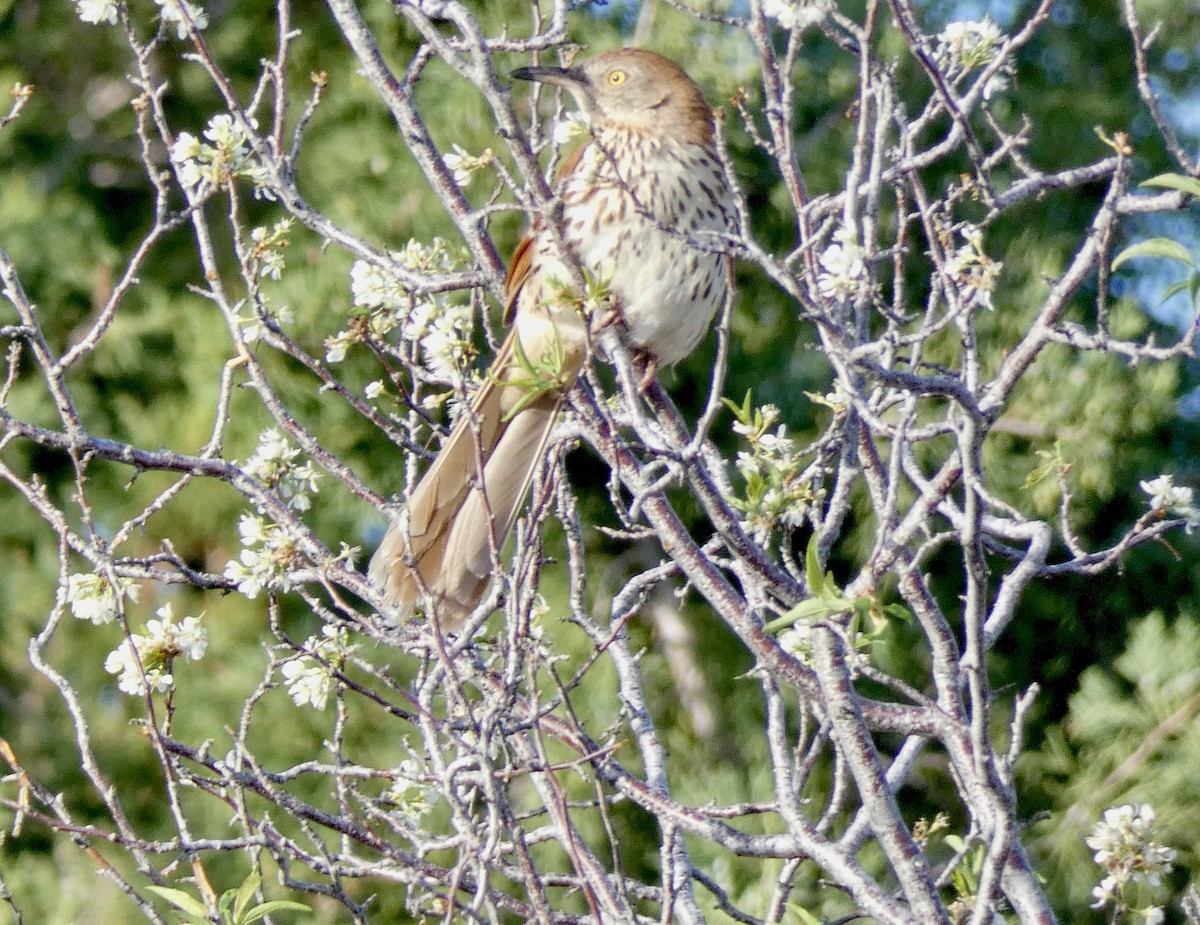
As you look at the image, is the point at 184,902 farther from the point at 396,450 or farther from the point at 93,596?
the point at 396,450

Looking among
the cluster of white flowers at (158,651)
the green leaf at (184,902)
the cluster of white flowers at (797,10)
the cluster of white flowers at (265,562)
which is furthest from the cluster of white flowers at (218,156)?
the green leaf at (184,902)

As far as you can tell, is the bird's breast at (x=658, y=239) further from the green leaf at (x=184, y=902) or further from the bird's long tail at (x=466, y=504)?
the green leaf at (x=184, y=902)

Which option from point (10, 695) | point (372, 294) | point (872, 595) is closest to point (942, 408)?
point (372, 294)

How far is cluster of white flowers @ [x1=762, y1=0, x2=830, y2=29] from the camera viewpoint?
2094 mm

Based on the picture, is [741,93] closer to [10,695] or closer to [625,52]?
[625,52]

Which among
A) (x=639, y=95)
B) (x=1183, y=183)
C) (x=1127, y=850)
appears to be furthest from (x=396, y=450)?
(x=1183, y=183)

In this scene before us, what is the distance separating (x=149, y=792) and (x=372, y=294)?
323cm

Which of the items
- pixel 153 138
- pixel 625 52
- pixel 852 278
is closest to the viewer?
pixel 852 278

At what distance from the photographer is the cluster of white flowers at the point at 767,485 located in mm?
2260

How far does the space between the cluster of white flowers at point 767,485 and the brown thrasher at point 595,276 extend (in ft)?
1.82

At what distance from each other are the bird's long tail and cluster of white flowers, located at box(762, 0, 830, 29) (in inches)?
30.2

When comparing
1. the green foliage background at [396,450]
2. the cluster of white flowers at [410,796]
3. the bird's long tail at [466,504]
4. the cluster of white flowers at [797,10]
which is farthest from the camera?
the green foliage background at [396,450]

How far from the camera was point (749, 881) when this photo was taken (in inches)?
169

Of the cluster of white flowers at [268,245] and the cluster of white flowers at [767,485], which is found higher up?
the cluster of white flowers at [268,245]
